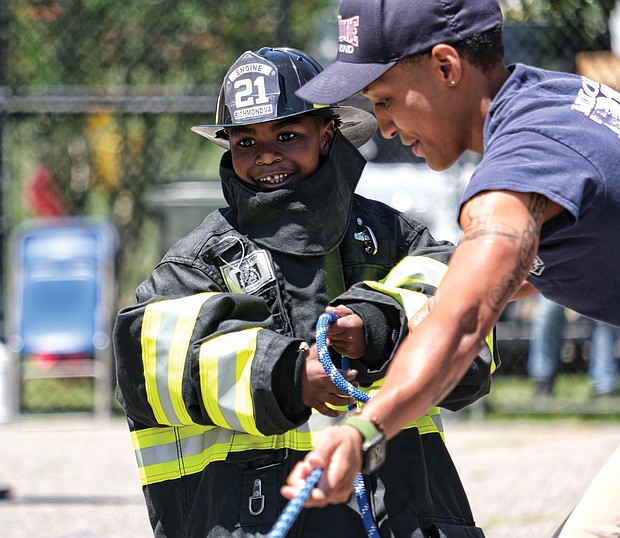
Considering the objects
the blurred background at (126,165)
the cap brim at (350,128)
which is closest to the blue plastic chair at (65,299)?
the blurred background at (126,165)

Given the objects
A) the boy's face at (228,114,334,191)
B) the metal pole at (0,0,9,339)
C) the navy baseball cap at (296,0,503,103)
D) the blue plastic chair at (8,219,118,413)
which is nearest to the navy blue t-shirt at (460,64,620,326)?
the navy baseball cap at (296,0,503,103)

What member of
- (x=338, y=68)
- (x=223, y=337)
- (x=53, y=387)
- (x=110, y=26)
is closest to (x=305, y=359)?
(x=223, y=337)

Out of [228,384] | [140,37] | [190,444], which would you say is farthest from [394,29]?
[140,37]

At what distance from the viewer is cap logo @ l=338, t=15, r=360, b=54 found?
2.67 metres

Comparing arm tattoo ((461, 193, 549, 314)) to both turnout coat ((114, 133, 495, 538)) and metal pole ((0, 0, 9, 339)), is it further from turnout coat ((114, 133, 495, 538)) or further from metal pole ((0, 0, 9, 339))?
metal pole ((0, 0, 9, 339))

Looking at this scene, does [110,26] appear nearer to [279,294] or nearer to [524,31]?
[524,31]

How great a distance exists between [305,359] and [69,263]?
6.24 meters

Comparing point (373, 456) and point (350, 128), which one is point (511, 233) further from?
point (350, 128)

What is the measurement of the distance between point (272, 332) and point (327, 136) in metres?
0.68

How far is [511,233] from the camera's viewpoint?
2.25m

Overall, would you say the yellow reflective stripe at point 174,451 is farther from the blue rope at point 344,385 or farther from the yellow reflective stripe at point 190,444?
the blue rope at point 344,385

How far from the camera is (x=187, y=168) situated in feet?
34.2

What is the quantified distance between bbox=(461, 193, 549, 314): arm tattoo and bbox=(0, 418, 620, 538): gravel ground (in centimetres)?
337

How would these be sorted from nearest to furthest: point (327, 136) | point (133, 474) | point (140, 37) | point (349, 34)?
1. point (349, 34)
2. point (327, 136)
3. point (133, 474)
4. point (140, 37)
